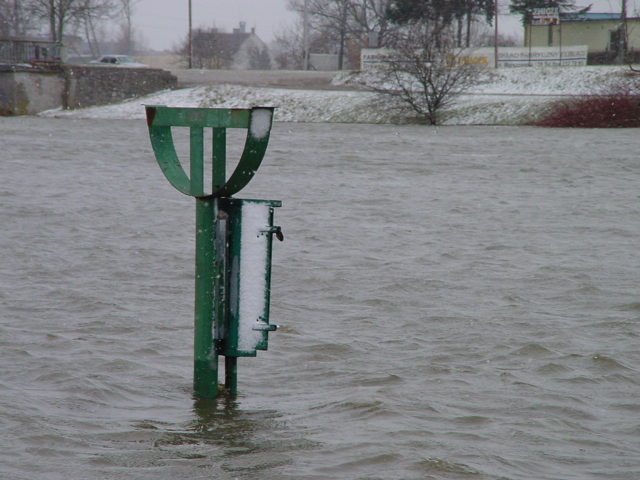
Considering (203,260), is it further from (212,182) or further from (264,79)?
(264,79)

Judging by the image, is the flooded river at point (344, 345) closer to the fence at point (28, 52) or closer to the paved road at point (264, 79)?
the fence at point (28, 52)

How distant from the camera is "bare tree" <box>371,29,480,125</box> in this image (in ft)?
126

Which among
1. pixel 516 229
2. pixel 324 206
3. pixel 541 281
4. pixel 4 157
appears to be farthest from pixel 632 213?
pixel 4 157

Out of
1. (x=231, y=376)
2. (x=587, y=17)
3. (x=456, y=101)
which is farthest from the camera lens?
(x=587, y=17)

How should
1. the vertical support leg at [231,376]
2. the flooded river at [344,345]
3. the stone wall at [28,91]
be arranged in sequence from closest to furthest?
1. the flooded river at [344,345]
2. the vertical support leg at [231,376]
3. the stone wall at [28,91]

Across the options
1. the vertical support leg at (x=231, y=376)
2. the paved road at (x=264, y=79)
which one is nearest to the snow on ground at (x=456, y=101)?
the paved road at (x=264, y=79)

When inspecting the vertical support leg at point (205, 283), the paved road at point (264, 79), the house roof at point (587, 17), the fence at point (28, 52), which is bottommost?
the vertical support leg at point (205, 283)

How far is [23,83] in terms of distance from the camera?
142 feet

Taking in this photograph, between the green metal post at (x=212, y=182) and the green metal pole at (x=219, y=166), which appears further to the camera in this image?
the green metal pole at (x=219, y=166)

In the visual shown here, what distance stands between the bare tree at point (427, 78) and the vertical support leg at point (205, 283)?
3438 cm

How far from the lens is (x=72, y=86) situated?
45.5 metres

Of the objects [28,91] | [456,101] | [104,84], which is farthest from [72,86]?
[456,101]

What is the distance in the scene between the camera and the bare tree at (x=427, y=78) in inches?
1508

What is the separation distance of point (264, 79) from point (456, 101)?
601 inches
